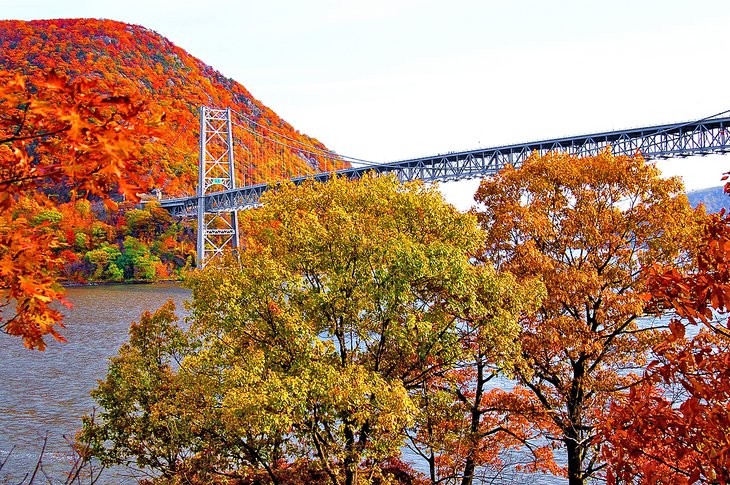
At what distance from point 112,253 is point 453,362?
6240cm

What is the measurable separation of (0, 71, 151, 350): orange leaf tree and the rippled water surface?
7.13 m

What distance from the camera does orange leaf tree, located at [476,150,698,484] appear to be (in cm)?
1249

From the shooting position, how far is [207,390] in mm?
10805

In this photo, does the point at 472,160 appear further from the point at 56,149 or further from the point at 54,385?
the point at 56,149

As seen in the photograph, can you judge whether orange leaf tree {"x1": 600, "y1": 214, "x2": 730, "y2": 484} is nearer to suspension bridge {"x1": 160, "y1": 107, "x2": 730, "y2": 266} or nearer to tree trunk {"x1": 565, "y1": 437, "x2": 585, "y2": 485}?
tree trunk {"x1": 565, "y1": 437, "x2": 585, "y2": 485}

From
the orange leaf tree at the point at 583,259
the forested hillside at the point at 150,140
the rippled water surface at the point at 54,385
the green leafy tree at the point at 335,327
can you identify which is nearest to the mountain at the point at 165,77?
the forested hillside at the point at 150,140

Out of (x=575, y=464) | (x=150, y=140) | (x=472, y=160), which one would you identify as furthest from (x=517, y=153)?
(x=575, y=464)

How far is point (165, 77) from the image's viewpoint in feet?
347

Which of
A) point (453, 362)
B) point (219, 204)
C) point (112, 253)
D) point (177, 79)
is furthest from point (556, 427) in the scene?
point (177, 79)

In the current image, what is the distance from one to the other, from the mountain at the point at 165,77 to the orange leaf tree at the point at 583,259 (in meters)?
67.8

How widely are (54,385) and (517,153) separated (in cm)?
4358

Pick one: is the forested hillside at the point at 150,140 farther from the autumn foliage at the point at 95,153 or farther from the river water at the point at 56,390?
the river water at the point at 56,390

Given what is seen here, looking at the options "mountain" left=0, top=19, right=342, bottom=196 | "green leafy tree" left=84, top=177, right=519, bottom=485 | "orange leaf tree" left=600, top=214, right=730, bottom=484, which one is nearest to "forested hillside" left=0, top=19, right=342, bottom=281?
"mountain" left=0, top=19, right=342, bottom=196

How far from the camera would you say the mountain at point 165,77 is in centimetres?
8588
